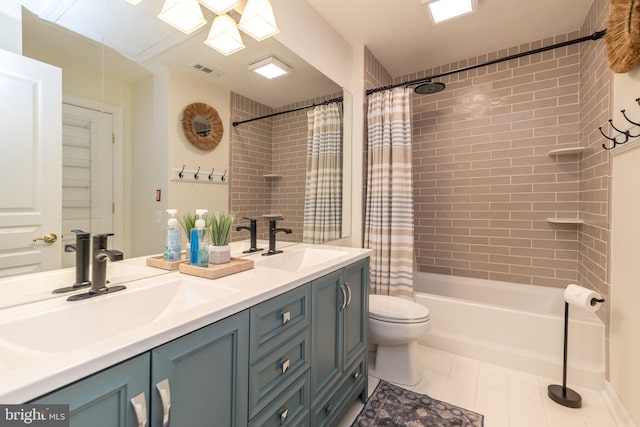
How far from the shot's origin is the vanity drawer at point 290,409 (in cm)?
102

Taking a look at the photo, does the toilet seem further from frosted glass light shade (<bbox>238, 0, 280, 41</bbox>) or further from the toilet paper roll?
frosted glass light shade (<bbox>238, 0, 280, 41</bbox>)

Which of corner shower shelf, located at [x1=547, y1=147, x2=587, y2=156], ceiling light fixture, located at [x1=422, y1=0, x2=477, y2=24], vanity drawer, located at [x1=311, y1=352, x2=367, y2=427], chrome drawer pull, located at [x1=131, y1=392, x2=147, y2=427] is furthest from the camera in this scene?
corner shower shelf, located at [x1=547, y1=147, x2=587, y2=156]

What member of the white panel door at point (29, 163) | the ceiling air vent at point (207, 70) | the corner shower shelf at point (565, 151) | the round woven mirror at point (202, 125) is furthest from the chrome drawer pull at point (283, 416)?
the corner shower shelf at point (565, 151)

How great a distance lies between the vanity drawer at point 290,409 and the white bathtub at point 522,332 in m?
1.51

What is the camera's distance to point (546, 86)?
254 cm

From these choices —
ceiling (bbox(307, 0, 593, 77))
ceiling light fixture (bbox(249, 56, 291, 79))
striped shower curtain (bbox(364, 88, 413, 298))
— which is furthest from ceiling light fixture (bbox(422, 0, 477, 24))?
ceiling light fixture (bbox(249, 56, 291, 79))

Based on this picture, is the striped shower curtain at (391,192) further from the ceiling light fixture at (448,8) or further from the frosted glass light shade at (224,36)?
the frosted glass light shade at (224,36)

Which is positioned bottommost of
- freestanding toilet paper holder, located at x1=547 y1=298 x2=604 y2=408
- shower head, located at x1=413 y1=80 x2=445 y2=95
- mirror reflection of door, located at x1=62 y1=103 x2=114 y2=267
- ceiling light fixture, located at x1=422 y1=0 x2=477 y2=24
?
freestanding toilet paper holder, located at x1=547 y1=298 x2=604 y2=408

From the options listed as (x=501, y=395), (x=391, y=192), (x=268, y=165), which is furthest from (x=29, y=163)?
(x=501, y=395)

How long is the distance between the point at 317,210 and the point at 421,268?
1.53 m

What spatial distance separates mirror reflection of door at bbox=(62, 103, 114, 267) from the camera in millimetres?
985

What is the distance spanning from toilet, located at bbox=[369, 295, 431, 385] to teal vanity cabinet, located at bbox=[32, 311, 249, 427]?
1188 millimetres

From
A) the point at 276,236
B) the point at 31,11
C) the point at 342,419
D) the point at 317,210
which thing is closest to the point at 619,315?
the point at 342,419

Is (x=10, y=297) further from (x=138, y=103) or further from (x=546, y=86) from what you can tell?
(x=546, y=86)
